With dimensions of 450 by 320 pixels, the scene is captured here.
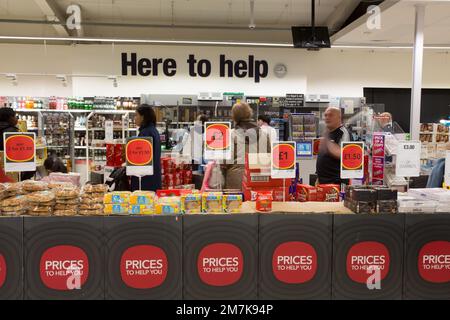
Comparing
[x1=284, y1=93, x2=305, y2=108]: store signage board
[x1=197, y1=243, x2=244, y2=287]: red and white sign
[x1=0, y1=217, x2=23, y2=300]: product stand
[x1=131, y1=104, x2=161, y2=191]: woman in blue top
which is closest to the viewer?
[x1=0, y1=217, x2=23, y2=300]: product stand

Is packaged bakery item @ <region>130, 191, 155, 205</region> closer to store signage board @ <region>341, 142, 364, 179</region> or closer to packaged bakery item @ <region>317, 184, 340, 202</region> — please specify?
packaged bakery item @ <region>317, 184, 340, 202</region>

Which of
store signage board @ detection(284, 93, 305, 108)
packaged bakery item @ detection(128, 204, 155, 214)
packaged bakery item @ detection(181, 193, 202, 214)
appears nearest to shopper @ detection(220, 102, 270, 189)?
packaged bakery item @ detection(181, 193, 202, 214)

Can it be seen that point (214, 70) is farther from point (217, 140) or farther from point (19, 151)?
point (19, 151)

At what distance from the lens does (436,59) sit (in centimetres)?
1321

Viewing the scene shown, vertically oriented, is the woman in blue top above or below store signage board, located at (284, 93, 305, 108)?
below

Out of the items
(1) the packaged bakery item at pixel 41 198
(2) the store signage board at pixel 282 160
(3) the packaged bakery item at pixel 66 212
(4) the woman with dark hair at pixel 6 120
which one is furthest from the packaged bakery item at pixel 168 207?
(4) the woman with dark hair at pixel 6 120

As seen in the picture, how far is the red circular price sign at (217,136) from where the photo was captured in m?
3.52

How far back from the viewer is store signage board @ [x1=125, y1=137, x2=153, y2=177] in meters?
3.28

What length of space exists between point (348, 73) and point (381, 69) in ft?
3.21

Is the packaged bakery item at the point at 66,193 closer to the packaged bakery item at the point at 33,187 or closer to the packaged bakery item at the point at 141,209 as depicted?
the packaged bakery item at the point at 33,187

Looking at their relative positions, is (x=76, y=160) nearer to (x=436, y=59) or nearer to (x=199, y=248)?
(x=199, y=248)

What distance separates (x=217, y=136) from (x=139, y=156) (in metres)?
0.64

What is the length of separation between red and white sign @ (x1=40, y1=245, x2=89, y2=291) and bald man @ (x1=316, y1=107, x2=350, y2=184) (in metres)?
2.69

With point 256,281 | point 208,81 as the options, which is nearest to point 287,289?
point 256,281
